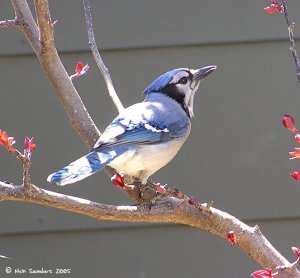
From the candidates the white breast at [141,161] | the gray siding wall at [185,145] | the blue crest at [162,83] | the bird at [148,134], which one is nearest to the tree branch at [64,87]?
the bird at [148,134]

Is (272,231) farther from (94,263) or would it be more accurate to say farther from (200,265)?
(94,263)

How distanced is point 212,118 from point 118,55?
0.59 m

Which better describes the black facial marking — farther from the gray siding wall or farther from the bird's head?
the gray siding wall

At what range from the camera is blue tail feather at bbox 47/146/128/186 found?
2.09 metres

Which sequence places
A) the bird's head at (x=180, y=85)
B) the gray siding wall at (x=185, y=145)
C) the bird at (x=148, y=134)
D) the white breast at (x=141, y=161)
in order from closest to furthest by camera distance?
the bird at (x=148, y=134)
the white breast at (x=141, y=161)
the bird's head at (x=180, y=85)
the gray siding wall at (x=185, y=145)

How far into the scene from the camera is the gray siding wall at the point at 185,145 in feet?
12.9

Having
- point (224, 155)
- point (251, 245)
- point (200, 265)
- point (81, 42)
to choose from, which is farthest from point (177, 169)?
point (251, 245)

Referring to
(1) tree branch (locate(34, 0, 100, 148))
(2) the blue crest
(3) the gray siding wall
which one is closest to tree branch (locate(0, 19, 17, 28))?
(1) tree branch (locate(34, 0, 100, 148))

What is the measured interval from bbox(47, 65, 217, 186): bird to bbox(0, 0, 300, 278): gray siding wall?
0.67 meters

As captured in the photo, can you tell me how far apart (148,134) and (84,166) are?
63cm

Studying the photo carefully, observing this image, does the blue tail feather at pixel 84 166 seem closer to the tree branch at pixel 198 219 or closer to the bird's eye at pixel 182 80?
the tree branch at pixel 198 219

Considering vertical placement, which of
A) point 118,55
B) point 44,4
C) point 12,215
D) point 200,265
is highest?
point 44,4

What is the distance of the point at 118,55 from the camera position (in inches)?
156

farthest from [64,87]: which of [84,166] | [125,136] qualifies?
[125,136]
